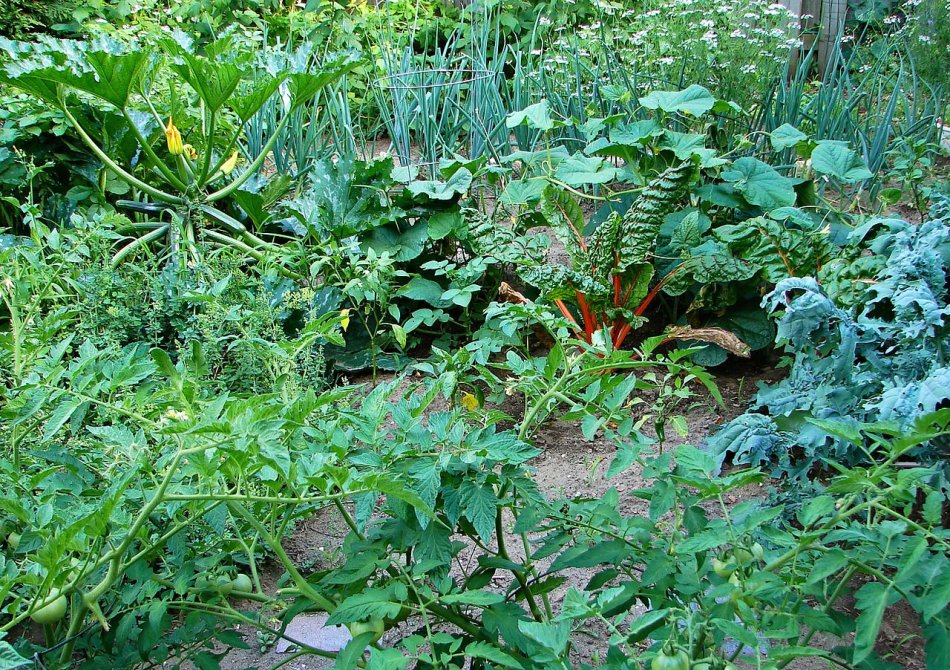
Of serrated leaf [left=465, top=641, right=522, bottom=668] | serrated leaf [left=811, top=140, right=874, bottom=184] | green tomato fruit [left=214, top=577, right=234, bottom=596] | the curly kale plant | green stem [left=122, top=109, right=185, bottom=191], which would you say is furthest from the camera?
green stem [left=122, top=109, right=185, bottom=191]

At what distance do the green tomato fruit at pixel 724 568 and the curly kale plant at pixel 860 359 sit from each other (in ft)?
2.13

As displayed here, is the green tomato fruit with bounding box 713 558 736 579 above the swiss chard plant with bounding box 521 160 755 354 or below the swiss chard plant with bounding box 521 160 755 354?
above

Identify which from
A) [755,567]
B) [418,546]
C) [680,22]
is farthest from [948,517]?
[680,22]

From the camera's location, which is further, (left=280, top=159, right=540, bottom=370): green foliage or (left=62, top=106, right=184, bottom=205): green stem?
(left=62, top=106, right=184, bottom=205): green stem

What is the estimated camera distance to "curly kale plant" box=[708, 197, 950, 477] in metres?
1.69

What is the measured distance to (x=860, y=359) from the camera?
2047 mm

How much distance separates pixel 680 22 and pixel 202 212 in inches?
98.9

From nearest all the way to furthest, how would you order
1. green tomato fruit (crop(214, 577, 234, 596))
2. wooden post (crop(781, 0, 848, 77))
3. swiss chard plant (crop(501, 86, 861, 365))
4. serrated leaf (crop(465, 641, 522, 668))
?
serrated leaf (crop(465, 641, 522, 668))
green tomato fruit (crop(214, 577, 234, 596))
swiss chard plant (crop(501, 86, 861, 365))
wooden post (crop(781, 0, 848, 77))

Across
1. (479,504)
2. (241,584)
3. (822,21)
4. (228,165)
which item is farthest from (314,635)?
(822,21)

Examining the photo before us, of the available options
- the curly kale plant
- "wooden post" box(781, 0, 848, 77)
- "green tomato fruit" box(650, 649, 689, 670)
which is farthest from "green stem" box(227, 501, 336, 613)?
"wooden post" box(781, 0, 848, 77)

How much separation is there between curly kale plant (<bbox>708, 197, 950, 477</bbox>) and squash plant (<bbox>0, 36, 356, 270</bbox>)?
157cm

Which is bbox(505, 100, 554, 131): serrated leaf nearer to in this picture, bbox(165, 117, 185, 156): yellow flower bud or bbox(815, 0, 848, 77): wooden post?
bbox(165, 117, 185, 156): yellow flower bud

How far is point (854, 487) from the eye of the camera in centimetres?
99

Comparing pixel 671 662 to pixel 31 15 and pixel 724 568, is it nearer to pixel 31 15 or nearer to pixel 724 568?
pixel 724 568
